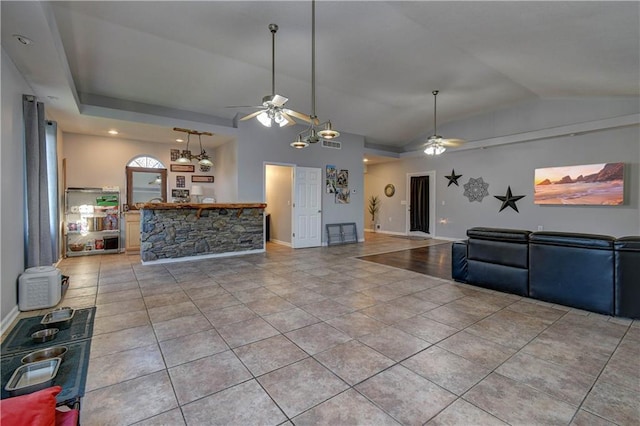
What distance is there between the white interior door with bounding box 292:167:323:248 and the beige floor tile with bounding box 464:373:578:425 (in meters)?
6.22

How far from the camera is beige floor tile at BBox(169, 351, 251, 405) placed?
6.45 feet

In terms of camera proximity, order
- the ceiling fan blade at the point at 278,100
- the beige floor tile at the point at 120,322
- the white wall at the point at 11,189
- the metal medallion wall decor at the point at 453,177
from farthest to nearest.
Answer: the metal medallion wall decor at the point at 453,177
the ceiling fan blade at the point at 278,100
the white wall at the point at 11,189
the beige floor tile at the point at 120,322

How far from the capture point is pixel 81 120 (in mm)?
5859

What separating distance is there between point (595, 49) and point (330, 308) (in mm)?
5239

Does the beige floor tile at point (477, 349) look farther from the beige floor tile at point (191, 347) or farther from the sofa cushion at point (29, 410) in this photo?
the sofa cushion at point (29, 410)

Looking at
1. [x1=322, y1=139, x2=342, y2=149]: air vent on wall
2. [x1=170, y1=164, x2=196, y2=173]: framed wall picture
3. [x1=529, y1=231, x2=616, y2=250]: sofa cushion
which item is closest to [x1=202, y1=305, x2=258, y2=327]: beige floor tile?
[x1=529, y1=231, x2=616, y2=250]: sofa cushion

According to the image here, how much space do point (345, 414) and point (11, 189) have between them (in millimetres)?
4306

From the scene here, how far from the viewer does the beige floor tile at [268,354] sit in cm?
227

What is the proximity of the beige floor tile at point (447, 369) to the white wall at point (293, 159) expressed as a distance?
222 inches

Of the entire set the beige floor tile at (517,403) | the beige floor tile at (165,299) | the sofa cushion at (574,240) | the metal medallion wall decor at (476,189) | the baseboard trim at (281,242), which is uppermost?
the metal medallion wall decor at (476,189)

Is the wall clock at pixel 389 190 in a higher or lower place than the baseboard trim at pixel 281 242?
higher

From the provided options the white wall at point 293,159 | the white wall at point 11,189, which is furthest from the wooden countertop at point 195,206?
the white wall at point 11,189

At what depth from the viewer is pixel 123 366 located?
7.46 feet

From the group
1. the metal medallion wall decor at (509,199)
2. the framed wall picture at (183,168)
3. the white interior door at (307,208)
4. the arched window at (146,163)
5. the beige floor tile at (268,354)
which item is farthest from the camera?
the framed wall picture at (183,168)
